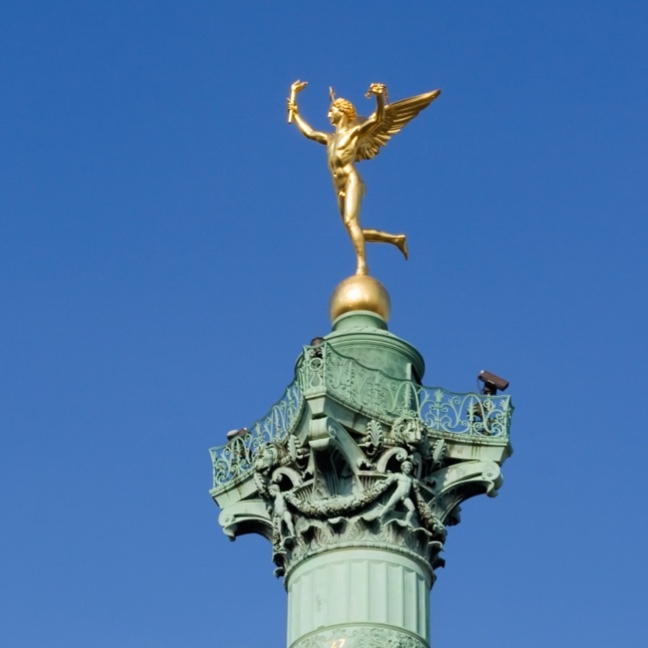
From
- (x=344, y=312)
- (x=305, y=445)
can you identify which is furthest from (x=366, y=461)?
(x=344, y=312)

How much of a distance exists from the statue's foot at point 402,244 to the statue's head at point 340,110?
8.32ft

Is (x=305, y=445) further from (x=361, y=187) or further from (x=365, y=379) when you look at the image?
(x=361, y=187)

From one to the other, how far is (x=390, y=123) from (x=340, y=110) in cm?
117

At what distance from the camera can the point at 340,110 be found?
120ft

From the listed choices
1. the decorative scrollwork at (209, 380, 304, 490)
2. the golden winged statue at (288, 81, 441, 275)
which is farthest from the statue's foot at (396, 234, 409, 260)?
the decorative scrollwork at (209, 380, 304, 490)

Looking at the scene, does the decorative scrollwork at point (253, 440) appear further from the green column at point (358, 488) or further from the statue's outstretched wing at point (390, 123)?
the statue's outstretched wing at point (390, 123)

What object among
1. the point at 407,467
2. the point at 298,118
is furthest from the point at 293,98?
the point at 407,467

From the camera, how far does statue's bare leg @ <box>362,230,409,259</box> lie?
1433 inches

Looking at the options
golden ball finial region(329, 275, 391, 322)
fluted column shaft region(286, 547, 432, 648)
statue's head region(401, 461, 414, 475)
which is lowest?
fluted column shaft region(286, 547, 432, 648)

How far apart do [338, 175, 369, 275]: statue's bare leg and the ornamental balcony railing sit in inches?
144

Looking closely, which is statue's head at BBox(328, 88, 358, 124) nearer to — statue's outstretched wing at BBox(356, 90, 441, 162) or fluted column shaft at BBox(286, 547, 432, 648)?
statue's outstretched wing at BBox(356, 90, 441, 162)

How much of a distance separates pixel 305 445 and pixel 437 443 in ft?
7.53

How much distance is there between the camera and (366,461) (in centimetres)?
3108

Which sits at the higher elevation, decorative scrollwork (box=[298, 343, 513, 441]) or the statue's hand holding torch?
the statue's hand holding torch
